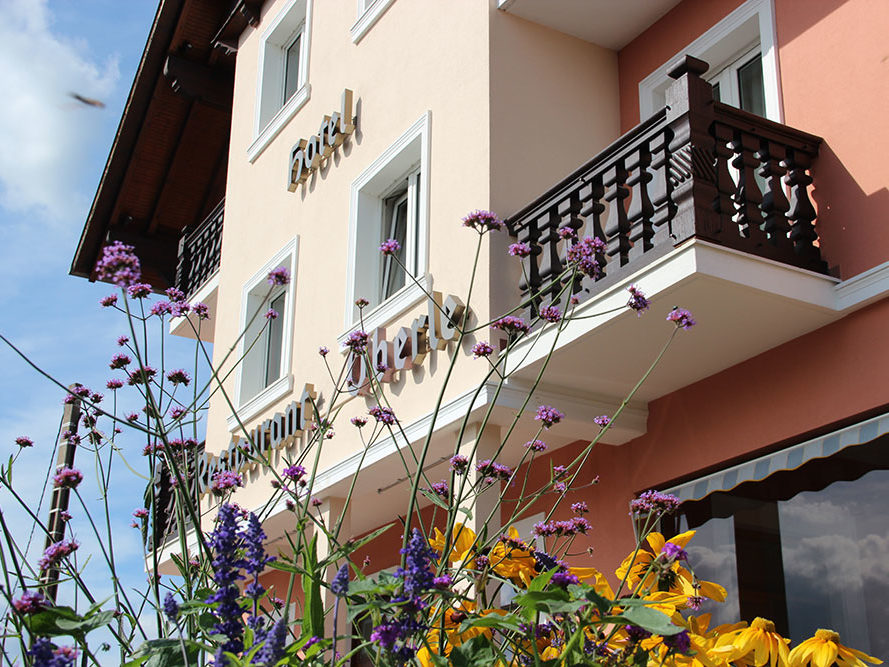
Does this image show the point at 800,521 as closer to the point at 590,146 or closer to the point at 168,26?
the point at 590,146

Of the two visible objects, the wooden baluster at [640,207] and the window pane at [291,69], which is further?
the window pane at [291,69]

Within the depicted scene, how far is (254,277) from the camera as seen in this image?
1169 cm

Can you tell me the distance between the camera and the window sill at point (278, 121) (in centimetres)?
1155

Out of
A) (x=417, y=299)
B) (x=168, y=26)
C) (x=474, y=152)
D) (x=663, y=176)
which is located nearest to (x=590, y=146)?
(x=474, y=152)

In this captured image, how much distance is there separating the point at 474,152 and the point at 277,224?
13.1 ft

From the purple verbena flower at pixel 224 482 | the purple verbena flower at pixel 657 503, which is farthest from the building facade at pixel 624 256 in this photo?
the purple verbena flower at pixel 224 482

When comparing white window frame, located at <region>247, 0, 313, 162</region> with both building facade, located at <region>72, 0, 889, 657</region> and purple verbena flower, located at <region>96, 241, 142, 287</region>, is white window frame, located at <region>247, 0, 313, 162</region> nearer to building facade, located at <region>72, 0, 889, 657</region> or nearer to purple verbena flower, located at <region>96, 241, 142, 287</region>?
building facade, located at <region>72, 0, 889, 657</region>

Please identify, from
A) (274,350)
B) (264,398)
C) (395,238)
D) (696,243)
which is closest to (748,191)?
(696,243)

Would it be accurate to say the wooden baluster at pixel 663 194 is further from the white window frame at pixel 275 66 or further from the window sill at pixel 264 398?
the white window frame at pixel 275 66

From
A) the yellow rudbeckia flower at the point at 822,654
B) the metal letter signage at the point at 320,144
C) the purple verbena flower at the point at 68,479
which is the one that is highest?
the metal letter signage at the point at 320,144

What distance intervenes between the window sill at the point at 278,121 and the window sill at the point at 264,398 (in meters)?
2.99

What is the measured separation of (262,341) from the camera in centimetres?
1196

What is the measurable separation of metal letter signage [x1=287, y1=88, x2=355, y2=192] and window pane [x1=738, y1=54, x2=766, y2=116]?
376 centimetres

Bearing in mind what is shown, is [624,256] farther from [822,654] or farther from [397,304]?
[822,654]
